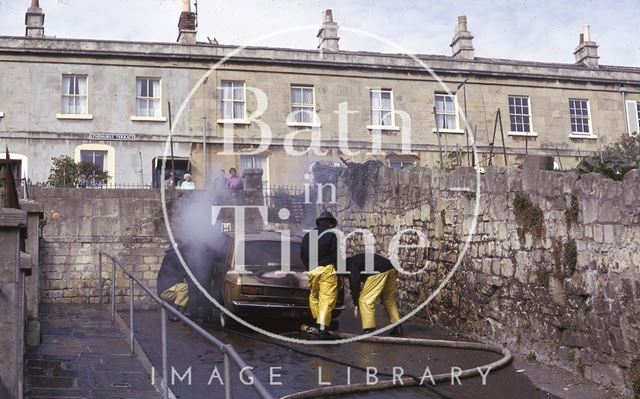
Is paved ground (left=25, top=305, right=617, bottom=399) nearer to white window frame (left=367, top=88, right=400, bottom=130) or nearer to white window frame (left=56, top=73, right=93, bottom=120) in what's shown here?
white window frame (left=56, top=73, right=93, bottom=120)

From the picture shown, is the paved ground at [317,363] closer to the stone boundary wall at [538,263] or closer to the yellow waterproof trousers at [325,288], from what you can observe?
the yellow waterproof trousers at [325,288]

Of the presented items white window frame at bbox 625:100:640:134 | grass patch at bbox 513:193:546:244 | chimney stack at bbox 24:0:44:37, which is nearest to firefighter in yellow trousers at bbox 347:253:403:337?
grass patch at bbox 513:193:546:244

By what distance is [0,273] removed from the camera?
5930 mm

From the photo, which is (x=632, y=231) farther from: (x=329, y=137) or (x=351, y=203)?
(x=329, y=137)

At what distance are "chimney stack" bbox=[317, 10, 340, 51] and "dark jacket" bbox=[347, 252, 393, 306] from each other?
18.3 m

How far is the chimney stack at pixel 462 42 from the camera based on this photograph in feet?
93.9

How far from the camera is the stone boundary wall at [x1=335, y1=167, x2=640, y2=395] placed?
23.4 feet

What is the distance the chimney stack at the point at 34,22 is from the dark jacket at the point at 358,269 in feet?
63.6

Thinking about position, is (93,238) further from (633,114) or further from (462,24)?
(633,114)

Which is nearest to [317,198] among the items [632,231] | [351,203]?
[351,203]

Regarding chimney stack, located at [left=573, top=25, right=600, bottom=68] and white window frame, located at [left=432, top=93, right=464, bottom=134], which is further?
chimney stack, located at [left=573, top=25, right=600, bottom=68]

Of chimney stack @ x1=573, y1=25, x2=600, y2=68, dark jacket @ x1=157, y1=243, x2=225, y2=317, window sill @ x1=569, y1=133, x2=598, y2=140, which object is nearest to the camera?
dark jacket @ x1=157, y1=243, x2=225, y2=317

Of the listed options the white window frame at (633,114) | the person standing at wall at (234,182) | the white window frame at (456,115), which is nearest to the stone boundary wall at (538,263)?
the person standing at wall at (234,182)

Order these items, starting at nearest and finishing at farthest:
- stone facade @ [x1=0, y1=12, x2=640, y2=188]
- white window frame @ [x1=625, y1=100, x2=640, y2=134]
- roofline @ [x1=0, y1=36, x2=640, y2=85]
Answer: stone facade @ [x1=0, y1=12, x2=640, y2=188], roofline @ [x1=0, y1=36, x2=640, y2=85], white window frame @ [x1=625, y1=100, x2=640, y2=134]
